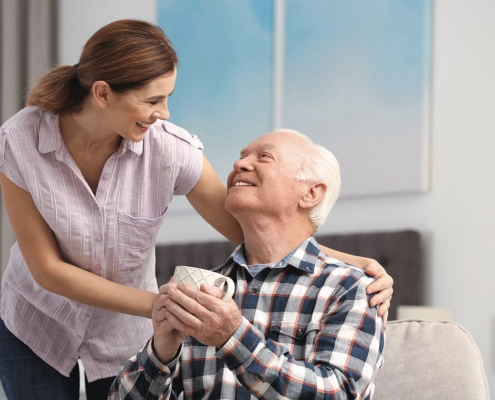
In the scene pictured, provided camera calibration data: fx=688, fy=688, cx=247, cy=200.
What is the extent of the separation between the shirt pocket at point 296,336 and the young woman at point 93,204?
0.15m

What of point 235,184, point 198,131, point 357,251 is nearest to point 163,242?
point 198,131

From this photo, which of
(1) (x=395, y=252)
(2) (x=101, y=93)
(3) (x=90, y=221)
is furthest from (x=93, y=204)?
(1) (x=395, y=252)

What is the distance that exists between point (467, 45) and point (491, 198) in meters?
0.70

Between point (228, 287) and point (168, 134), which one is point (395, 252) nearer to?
point (168, 134)

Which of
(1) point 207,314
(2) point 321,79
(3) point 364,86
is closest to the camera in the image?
(1) point 207,314

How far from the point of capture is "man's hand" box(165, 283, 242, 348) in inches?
47.8

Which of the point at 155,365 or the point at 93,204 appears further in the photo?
the point at 93,204

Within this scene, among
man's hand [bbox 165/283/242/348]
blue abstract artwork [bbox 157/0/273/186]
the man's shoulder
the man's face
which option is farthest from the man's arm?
blue abstract artwork [bbox 157/0/273/186]

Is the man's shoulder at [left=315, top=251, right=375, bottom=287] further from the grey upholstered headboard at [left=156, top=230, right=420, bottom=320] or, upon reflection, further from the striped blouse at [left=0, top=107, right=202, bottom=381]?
the grey upholstered headboard at [left=156, top=230, right=420, bottom=320]

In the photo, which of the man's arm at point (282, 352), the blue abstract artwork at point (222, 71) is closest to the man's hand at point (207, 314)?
the man's arm at point (282, 352)

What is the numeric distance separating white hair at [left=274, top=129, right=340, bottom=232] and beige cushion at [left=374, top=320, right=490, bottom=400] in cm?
35

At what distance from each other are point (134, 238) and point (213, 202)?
0.22 meters

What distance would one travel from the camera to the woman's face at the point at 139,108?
4.80 feet

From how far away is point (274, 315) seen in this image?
1.53 meters
